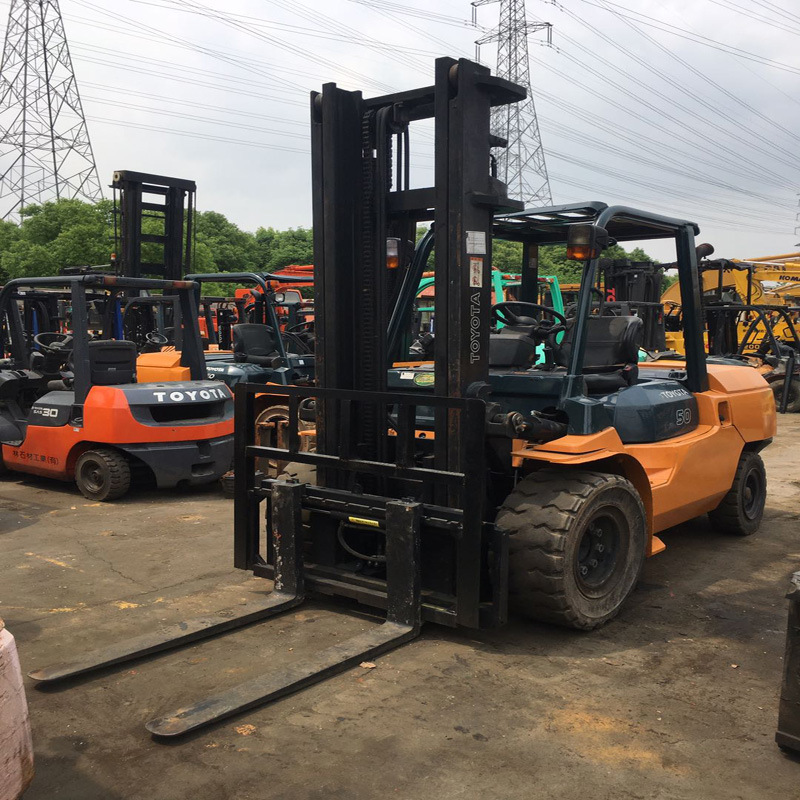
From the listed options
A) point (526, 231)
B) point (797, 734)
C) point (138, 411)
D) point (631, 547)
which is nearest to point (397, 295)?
point (526, 231)

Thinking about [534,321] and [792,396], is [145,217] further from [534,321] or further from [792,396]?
[792,396]

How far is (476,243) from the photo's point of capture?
14.0 ft

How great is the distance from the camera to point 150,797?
2842 millimetres

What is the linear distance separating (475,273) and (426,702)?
207cm

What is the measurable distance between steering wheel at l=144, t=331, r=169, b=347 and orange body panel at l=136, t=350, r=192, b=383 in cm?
151

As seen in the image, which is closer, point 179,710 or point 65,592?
point 179,710

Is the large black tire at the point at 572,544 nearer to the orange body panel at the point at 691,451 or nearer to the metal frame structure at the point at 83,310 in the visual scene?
the orange body panel at the point at 691,451

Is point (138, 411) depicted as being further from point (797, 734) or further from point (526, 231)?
point (797, 734)

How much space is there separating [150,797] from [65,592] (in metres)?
2.58

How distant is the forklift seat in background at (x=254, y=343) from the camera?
10125 mm

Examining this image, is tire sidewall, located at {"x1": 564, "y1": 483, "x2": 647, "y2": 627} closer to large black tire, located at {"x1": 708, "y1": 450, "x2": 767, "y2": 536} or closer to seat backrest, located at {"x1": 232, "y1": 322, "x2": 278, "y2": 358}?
large black tire, located at {"x1": 708, "y1": 450, "x2": 767, "y2": 536}

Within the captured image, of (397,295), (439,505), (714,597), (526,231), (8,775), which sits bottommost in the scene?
(714,597)

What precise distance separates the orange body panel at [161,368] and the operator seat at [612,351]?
5144 mm

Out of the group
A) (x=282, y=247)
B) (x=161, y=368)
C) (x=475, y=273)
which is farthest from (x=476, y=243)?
(x=282, y=247)
